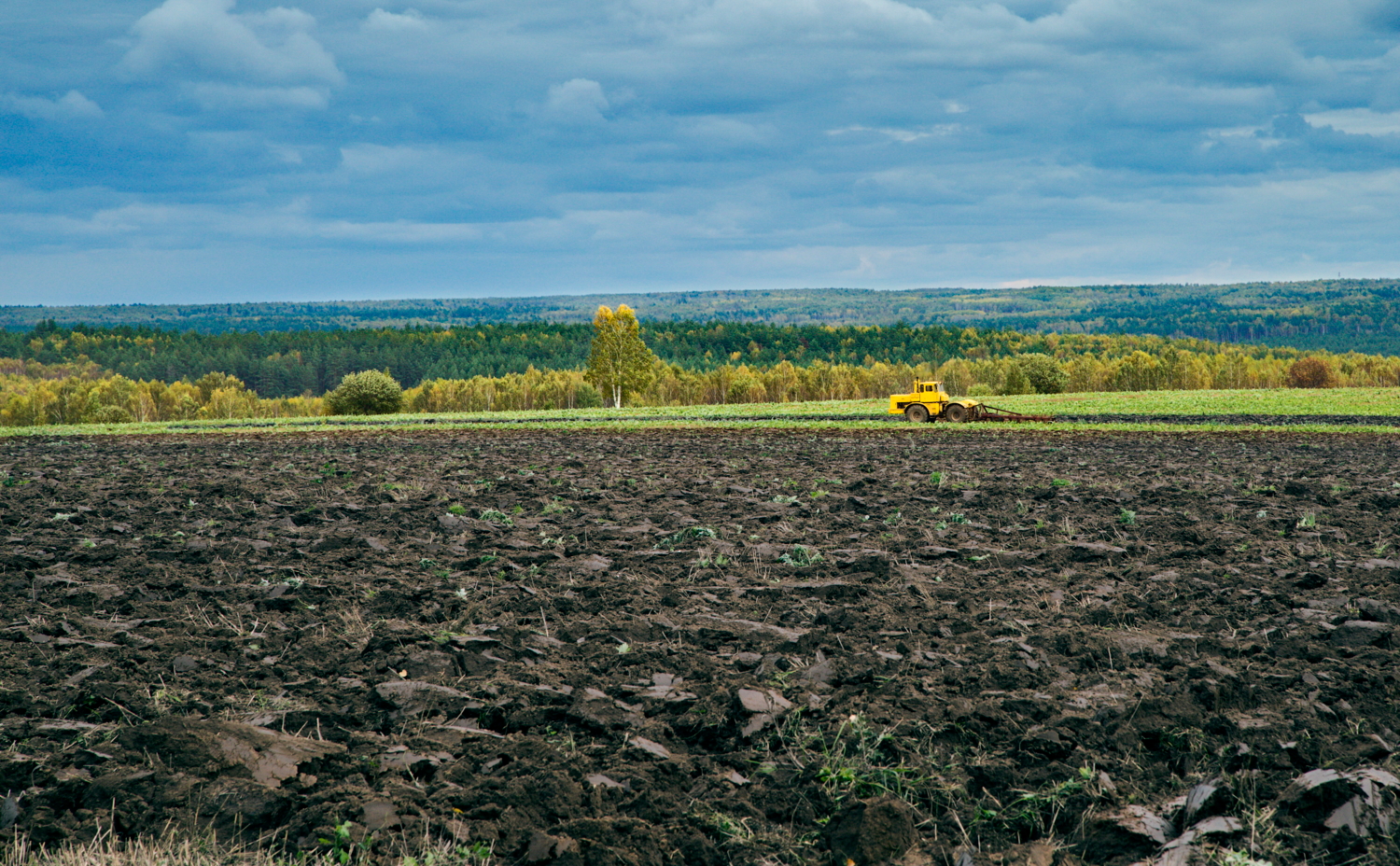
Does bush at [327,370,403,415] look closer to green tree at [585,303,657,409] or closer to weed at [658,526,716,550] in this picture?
green tree at [585,303,657,409]

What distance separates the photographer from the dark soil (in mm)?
5262

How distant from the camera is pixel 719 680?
24.0 feet

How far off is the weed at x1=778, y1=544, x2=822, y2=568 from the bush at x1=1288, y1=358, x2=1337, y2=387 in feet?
476

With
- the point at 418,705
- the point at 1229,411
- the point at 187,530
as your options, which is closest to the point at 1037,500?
the point at 418,705

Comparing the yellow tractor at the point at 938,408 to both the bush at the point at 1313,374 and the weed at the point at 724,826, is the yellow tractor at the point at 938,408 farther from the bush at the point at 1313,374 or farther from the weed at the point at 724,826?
the bush at the point at 1313,374

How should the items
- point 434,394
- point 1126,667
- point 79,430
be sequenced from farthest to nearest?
1. point 434,394
2. point 79,430
3. point 1126,667

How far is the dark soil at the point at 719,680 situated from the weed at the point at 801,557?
13 cm

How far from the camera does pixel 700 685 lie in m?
7.20

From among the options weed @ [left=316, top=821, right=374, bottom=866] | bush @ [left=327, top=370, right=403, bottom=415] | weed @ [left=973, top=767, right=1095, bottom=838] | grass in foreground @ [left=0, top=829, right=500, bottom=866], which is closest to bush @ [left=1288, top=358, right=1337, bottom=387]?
bush @ [left=327, top=370, right=403, bottom=415]

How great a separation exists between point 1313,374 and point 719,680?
15141 cm

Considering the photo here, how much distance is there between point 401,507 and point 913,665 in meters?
11.0

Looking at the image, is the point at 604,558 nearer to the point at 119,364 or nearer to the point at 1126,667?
the point at 1126,667

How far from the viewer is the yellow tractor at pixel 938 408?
43812mm

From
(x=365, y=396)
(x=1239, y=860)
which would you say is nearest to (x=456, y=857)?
(x=1239, y=860)
